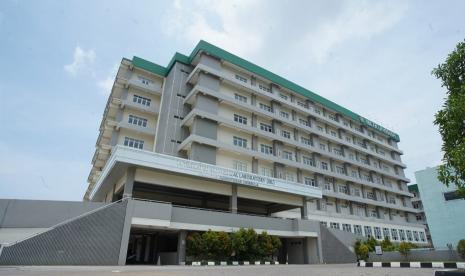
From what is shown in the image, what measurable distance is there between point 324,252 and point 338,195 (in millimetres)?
13909

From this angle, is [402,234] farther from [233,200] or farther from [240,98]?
[233,200]

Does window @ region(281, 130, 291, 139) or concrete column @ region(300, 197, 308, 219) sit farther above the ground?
window @ region(281, 130, 291, 139)

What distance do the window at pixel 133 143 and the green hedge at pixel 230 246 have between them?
551 inches

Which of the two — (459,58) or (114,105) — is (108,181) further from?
(459,58)

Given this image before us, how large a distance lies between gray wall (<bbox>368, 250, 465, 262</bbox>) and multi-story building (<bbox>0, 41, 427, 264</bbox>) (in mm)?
4965

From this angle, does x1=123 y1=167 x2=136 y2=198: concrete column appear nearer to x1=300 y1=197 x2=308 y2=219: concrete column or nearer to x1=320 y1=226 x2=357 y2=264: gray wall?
x1=300 y1=197 x2=308 y2=219: concrete column

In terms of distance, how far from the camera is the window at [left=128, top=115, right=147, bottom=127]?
111 ft

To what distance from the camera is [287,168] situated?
39.4 metres

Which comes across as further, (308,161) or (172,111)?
(308,161)

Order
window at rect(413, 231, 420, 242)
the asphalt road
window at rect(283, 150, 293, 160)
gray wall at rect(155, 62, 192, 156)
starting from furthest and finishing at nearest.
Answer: window at rect(413, 231, 420, 242), window at rect(283, 150, 293, 160), gray wall at rect(155, 62, 192, 156), the asphalt road

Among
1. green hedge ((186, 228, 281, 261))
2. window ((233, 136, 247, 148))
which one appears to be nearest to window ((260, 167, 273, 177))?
window ((233, 136, 247, 148))

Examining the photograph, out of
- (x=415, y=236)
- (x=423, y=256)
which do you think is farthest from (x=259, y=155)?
(x=415, y=236)

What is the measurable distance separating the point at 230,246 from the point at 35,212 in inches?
576

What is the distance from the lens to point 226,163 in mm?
33219
